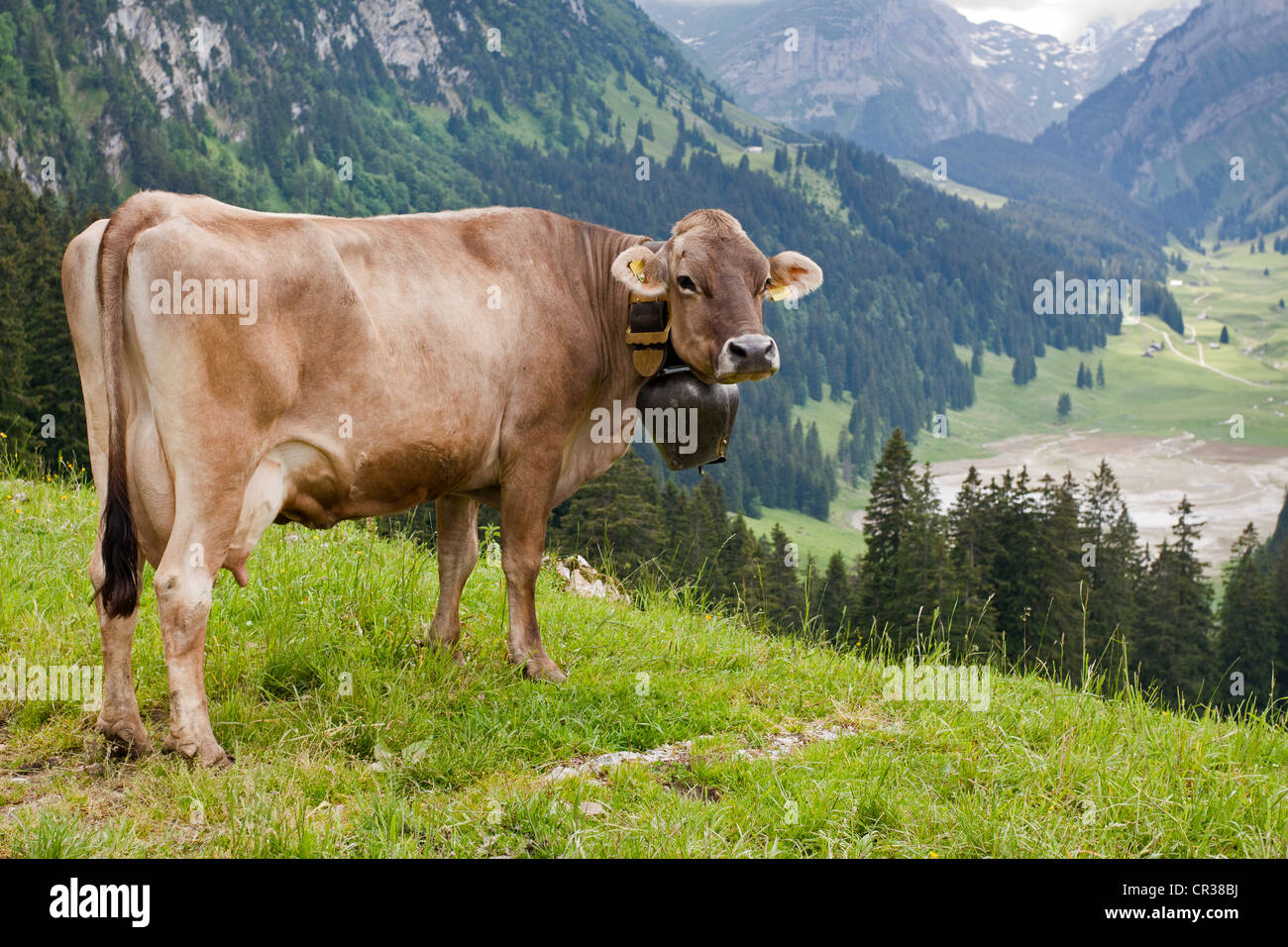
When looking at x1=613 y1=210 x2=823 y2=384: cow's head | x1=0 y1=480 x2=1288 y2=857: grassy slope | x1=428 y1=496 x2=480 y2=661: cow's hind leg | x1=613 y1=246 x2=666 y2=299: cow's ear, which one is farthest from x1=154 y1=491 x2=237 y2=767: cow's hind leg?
x1=613 y1=210 x2=823 y2=384: cow's head

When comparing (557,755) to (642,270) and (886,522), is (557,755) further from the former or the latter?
(886,522)

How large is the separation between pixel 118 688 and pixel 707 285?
460 centimetres

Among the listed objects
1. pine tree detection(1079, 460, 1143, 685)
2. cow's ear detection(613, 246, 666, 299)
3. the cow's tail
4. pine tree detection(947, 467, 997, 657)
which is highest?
cow's ear detection(613, 246, 666, 299)

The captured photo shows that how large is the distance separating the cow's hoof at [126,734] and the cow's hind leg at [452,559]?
2262 mm

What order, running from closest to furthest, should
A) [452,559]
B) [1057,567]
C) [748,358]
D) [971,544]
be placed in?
[748,358]
[452,559]
[1057,567]
[971,544]

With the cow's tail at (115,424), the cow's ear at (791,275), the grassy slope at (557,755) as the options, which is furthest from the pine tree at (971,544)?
the cow's tail at (115,424)

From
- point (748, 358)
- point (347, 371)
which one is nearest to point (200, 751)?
point (347, 371)

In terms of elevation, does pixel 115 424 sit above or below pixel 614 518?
above

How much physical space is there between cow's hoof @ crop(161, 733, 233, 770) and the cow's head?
396cm

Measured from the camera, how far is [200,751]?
5.62 metres

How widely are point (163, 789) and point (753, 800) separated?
308cm

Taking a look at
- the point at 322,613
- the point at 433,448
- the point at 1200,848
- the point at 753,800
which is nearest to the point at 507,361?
the point at 433,448

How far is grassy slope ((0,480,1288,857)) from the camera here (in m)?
4.93

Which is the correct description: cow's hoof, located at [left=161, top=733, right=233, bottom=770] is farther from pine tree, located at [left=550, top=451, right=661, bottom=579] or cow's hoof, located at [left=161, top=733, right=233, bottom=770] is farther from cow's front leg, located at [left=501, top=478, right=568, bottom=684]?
pine tree, located at [left=550, top=451, right=661, bottom=579]
